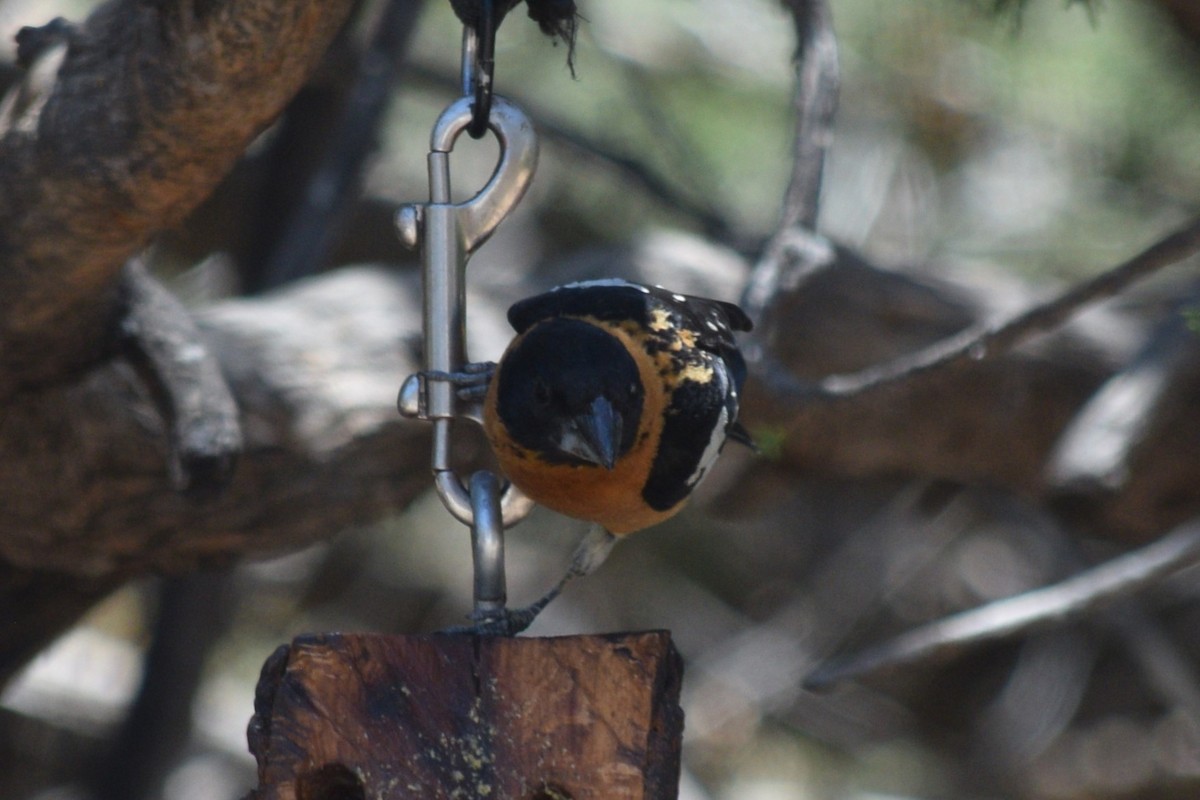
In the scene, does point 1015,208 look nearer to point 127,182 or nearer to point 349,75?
point 349,75

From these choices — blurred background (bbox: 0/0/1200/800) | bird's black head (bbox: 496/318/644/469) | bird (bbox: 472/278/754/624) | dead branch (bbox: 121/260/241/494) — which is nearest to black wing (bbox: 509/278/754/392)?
bird (bbox: 472/278/754/624)

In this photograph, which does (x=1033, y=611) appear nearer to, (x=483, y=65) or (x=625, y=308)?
(x=625, y=308)

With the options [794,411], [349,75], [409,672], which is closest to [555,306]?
[409,672]

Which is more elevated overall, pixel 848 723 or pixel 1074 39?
pixel 1074 39

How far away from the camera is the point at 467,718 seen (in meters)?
1.24

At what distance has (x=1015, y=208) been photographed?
405 cm

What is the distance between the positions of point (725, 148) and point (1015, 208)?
3.01 feet

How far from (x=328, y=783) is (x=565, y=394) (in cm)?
45

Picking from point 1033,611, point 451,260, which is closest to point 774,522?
point 1033,611

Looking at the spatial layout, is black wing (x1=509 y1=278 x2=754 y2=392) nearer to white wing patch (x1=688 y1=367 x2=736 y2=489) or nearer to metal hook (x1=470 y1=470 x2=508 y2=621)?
white wing patch (x1=688 y1=367 x2=736 y2=489)

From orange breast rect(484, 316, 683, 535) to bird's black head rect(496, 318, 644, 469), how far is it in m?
0.02

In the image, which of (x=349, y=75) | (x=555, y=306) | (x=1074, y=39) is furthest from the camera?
(x=1074, y=39)

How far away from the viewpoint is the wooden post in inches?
48.1

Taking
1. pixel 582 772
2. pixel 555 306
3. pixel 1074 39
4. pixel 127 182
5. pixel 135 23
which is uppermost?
pixel 1074 39
